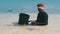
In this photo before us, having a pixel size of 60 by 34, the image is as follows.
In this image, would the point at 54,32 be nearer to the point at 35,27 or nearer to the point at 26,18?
the point at 35,27

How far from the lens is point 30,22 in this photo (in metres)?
7.09

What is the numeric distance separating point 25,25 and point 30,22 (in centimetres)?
20

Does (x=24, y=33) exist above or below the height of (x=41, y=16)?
below

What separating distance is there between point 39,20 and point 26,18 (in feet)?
1.52

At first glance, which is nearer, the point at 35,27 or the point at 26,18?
the point at 35,27

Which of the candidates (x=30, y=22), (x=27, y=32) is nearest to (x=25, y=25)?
(x=30, y=22)

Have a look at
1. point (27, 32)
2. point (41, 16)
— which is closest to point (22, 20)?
point (41, 16)

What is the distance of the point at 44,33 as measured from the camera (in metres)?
5.77

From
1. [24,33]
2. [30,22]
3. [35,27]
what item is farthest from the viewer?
[30,22]

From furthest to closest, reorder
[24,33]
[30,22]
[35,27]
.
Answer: [30,22] → [35,27] → [24,33]

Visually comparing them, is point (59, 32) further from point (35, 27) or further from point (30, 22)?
point (30, 22)

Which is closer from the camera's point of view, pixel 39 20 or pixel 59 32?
pixel 59 32

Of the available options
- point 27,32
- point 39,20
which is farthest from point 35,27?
point 27,32

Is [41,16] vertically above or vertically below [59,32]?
above
